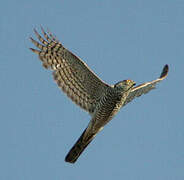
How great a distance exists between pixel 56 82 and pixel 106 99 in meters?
1.63

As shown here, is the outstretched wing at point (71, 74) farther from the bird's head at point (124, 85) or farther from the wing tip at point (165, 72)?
the wing tip at point (165, 72)

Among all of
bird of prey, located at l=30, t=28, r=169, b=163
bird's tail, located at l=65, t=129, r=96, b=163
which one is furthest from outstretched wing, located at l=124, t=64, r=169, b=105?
bird's tail, located at l=65, t=129, r=96, b=163

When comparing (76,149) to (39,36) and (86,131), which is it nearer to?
(86,131)

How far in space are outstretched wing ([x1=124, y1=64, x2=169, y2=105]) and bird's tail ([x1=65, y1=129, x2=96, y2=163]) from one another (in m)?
1.62

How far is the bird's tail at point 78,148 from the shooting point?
16.0m

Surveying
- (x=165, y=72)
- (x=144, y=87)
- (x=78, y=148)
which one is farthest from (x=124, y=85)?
(x=78, y=148)

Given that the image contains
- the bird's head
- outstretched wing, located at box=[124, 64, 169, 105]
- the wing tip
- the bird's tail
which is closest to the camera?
the bird's head

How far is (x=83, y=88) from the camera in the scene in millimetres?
16469

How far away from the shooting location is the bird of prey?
15.6m

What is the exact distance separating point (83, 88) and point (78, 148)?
68.0 inches

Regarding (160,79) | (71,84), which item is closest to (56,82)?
(71,84)

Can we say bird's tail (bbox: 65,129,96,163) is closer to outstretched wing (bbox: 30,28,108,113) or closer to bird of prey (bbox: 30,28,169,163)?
bird of prey (bbox: 30,28,169,163)

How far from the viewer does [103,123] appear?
16.0 m

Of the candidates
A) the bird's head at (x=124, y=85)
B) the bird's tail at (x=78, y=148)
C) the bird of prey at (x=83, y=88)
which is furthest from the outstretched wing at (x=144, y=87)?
the bird's tail at (x=78, y=148)
